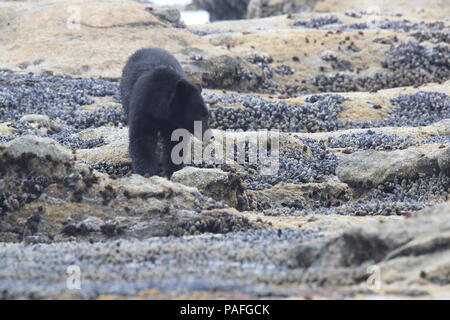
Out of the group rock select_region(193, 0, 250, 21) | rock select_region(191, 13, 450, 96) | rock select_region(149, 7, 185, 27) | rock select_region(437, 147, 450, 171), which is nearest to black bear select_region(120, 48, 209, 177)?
rock select_region(437, 147, 450, 171)

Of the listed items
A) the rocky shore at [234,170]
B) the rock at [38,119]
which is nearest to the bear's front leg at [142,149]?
the rocky shore at [234,170]

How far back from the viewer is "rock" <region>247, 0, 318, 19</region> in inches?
2213

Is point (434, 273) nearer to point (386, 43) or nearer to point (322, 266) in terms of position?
point (322, 266)

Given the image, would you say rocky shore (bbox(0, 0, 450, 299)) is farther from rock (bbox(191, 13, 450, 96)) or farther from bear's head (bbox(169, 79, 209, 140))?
bear's head (bbox(169, 79, 209, 140))

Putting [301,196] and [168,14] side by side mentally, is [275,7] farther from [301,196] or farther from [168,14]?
[301,196]

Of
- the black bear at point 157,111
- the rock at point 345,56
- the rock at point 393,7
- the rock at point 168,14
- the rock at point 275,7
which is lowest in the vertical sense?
the black bear at point 157,111

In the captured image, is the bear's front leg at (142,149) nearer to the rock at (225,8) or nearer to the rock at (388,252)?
the rock at (388,252)

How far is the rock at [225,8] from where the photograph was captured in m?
65.6

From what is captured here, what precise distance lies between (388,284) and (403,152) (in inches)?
367

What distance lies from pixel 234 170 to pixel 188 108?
6.24 ft

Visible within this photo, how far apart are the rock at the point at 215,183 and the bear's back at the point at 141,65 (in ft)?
10.2

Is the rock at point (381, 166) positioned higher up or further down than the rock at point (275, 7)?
further down
